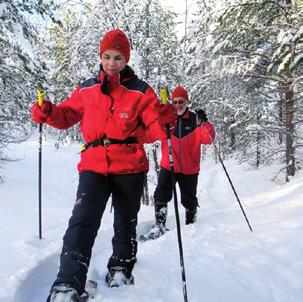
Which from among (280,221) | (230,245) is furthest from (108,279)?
(280,221)

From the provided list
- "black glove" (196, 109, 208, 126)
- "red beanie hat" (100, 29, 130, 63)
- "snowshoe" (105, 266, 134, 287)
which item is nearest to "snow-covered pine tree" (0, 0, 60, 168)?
"black glove" (196, 109, 208, 126)

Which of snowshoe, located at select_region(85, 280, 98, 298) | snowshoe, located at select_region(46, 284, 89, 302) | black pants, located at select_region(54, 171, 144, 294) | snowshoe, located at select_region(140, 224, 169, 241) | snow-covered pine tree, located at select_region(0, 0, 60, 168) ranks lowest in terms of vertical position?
snowshoe, located at select_region(140, 224, 169, 241)

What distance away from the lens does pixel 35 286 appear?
3293 mm

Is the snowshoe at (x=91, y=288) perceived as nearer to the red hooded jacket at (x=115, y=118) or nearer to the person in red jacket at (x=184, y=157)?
the red hooded jacket at (x=115, y=118)

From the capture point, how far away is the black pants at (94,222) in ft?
8.97

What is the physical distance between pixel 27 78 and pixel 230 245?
6.63 metres

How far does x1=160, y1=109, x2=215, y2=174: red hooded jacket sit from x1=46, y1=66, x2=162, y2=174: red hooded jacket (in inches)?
102

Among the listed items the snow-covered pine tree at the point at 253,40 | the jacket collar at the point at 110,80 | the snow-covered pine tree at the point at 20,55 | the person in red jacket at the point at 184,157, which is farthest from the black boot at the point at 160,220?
the snow-covered pine tree at the point at 253,40

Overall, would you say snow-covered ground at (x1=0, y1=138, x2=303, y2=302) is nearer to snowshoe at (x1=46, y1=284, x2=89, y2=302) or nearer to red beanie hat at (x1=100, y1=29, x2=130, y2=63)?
snowshoe at (x1=46, y1=284, x2=89, y2=302)

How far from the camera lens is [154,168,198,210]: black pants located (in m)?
5.82

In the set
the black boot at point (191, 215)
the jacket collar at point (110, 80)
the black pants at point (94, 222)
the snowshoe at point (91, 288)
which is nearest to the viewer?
the black pants at point (94, 222)

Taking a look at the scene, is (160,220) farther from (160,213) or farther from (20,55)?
(20,55)

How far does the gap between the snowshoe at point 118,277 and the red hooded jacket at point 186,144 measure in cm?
278

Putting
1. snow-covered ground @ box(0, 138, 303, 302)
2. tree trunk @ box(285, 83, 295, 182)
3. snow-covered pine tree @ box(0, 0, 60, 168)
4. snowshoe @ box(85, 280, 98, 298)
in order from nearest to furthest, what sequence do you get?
1. snowshoe @ box(85, 280, 98, 298)
2. snow-covered ground @ box(0, 138, 303, 302)
3. snow-covered pine tree @ box(0, 0, 60, 168)
4. tree trunk @ box(285, 83, 295, 182)
